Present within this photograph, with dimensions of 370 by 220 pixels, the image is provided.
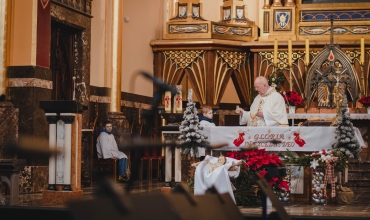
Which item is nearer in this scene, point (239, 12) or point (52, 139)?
point (52, 139)

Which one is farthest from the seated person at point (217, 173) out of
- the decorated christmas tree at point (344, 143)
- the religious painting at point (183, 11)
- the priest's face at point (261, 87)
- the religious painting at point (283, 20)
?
the religious painting at point (183, 11)

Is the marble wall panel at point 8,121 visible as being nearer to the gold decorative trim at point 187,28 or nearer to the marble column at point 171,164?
the marble column at point 171,164

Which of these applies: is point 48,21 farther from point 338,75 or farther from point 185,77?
point 185,77

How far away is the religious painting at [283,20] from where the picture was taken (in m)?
17.2

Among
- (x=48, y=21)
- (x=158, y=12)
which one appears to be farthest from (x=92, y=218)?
(x=158, y=12)

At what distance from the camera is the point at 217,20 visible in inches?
740

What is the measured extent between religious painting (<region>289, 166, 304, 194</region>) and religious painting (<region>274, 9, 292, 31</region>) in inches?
293

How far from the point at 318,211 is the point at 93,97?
698cm

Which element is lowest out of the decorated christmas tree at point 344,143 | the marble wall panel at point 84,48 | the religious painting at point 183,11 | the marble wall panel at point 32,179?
the marble wall panel at point 32,179

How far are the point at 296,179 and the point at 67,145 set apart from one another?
3.38 metres

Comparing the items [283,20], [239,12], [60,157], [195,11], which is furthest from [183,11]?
[60,157]

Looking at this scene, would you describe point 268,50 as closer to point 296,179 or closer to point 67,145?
point 296,179

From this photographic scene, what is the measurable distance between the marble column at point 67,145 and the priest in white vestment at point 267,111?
9.00 ft

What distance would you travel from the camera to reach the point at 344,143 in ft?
32.9
